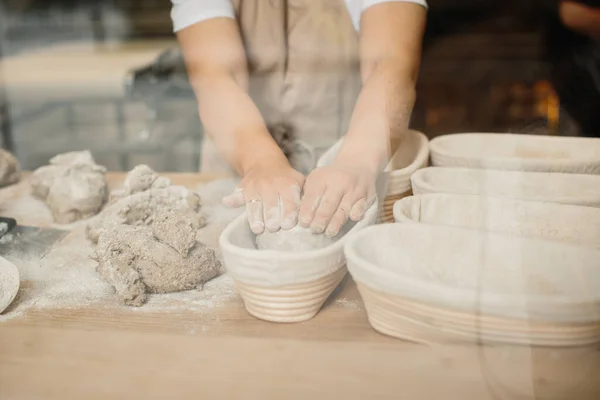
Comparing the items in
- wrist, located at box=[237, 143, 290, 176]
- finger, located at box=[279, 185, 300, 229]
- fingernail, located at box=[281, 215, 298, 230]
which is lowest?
fingernail, located at box=[281, 215, 298, 230]

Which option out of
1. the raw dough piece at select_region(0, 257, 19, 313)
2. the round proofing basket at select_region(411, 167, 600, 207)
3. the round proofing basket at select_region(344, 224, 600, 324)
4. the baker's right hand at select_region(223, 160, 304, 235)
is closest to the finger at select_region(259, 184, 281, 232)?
the baker's right hand at select_region(223, 160, 304, 235)

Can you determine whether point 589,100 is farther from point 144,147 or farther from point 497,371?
point 144,147

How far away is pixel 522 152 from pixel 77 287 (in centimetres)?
67

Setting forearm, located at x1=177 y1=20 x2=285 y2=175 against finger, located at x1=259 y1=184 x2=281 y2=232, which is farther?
forearm, located at x1=177 y1=20 x2=285 y2=175

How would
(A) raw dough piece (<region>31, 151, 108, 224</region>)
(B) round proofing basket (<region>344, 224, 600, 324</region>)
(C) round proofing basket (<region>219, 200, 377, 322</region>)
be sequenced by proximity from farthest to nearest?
(A) raw dough piece (<region>31, 151, 108, 224</region>) → (C) round proofing basket (<region>219, 200, 377, 322</region>) → (B) round proofing basket (<region>344, 224, 600, 324</region>)

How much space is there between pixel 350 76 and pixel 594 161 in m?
0.37

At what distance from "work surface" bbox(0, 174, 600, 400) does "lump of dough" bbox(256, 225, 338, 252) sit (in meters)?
0.08

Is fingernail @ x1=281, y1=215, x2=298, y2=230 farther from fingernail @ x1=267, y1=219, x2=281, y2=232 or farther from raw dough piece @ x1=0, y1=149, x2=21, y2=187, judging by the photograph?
raw dough piece @ x1=0, y1=149, x2=21, y2=187

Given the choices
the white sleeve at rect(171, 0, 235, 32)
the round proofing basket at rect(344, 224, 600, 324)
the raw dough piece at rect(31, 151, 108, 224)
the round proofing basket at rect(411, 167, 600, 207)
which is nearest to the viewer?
the round proofing basket at rect(344, 224, 600, 324)

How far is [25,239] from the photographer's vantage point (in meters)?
0.90

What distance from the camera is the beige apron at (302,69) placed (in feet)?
2.67

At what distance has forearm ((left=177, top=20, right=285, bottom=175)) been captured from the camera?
850 mm

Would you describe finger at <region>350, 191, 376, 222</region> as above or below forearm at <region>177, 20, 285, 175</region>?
below

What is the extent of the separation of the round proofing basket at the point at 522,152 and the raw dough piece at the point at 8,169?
765 millimetres
